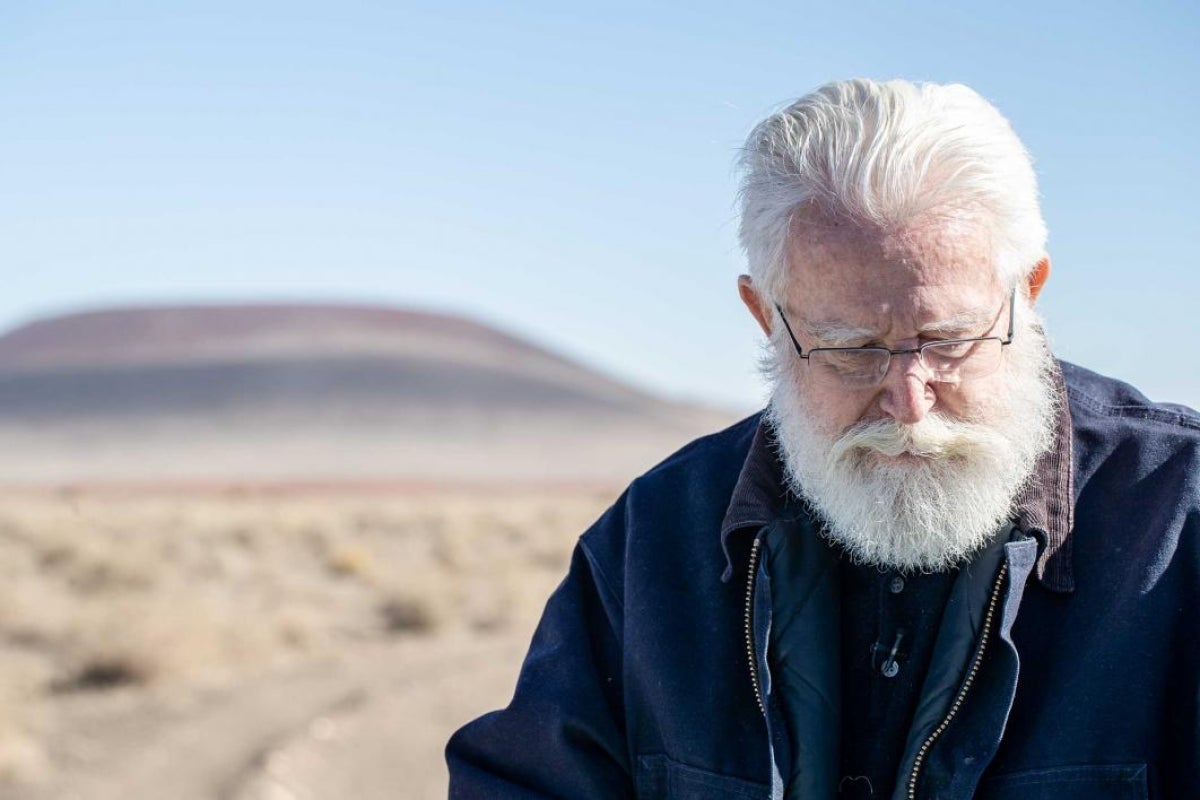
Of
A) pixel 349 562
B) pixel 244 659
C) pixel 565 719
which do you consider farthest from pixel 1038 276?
pixel 349 562

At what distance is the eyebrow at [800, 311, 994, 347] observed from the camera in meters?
2.52

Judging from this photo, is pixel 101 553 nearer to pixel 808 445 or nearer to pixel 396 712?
pixel 396 712

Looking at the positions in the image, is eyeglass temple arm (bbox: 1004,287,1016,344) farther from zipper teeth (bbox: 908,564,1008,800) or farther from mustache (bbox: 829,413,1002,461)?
zipper teeth (bbox: 908,564,1008,800)

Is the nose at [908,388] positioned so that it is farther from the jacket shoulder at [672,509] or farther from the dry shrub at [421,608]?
the dry shrub at [421,608]

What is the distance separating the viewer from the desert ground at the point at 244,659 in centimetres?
665

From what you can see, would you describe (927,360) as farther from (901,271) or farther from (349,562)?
(349,562)

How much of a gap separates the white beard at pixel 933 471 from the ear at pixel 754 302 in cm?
16

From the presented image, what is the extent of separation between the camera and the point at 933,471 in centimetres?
264

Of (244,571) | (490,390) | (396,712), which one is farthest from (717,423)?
(396,712)

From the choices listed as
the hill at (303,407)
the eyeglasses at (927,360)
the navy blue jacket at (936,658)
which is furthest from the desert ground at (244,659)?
the hill at (303,407)

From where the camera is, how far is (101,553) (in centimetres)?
1350

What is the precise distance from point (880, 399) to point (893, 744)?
61 cm

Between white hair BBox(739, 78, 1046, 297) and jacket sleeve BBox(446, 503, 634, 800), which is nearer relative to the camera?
white hair BBox(739, 78, 1046, 297)

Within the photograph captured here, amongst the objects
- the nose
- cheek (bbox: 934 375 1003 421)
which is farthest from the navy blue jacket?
the nose
